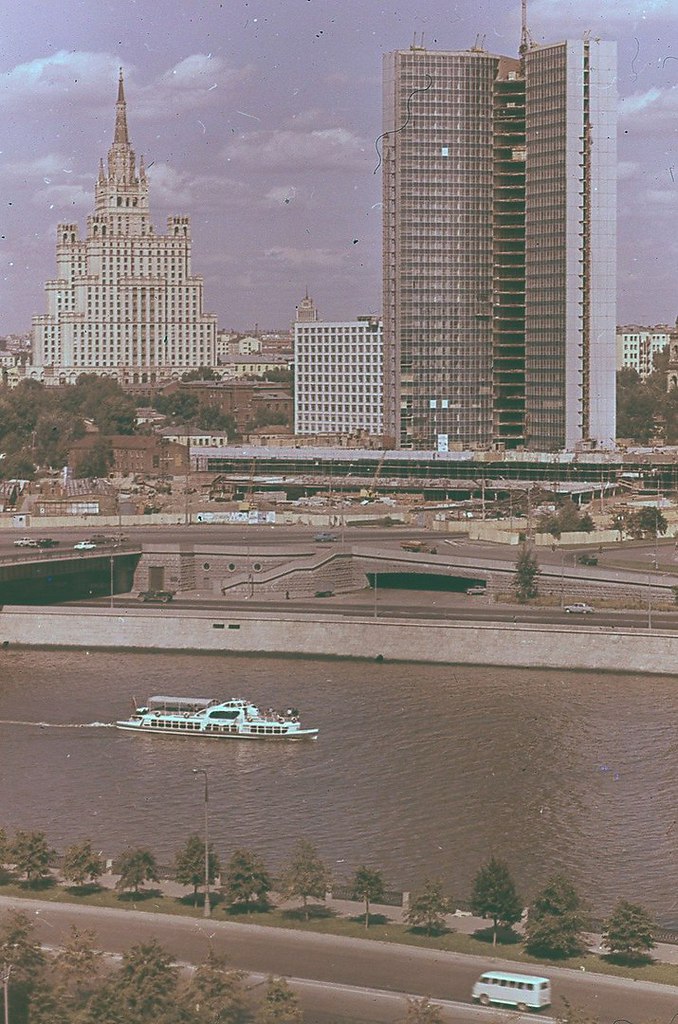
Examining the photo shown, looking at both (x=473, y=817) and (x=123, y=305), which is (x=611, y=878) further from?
(x=123, y=305)

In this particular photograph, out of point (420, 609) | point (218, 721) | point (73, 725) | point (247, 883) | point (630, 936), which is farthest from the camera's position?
point (420, 609)

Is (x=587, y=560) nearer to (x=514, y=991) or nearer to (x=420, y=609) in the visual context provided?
(x=420, y=609)

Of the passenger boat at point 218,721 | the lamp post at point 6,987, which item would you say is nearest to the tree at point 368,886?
the lamp post at point 6,987

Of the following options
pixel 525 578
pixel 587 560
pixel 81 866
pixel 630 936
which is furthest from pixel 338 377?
pixel 630 936

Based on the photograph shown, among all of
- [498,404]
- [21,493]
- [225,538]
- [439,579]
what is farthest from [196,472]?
[439,579]

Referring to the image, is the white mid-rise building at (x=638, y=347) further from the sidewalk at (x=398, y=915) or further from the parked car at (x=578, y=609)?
the sidewalk at (x=398, y=915)

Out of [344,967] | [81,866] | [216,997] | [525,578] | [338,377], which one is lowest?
[344,967]
